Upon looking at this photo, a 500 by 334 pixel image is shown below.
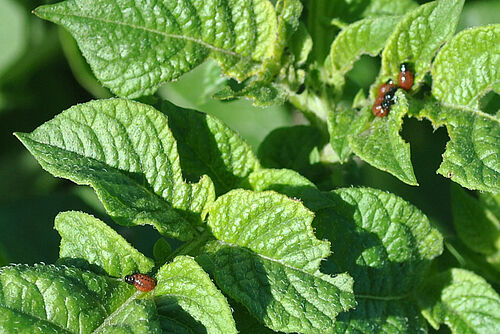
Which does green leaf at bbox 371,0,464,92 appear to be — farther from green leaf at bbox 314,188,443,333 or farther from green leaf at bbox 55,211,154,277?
green leaf at bbox 55,211,154,277

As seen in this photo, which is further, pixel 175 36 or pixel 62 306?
pixel 175 36

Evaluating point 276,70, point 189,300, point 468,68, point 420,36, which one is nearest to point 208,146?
point 276,70

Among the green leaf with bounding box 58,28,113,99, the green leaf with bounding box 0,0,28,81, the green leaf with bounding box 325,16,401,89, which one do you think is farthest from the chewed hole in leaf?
the green leaf with bounding box 0,0,28,81

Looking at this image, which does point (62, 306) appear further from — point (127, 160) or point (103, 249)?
point (127, 160)

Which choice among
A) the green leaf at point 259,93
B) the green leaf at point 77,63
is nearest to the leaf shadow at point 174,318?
the green leaf at point 259,93

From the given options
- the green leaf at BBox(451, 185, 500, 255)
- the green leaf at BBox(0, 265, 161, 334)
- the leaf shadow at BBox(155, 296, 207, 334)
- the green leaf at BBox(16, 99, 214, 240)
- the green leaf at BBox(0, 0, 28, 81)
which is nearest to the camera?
the green leaf at BBox(0, 265, 161, 334)
